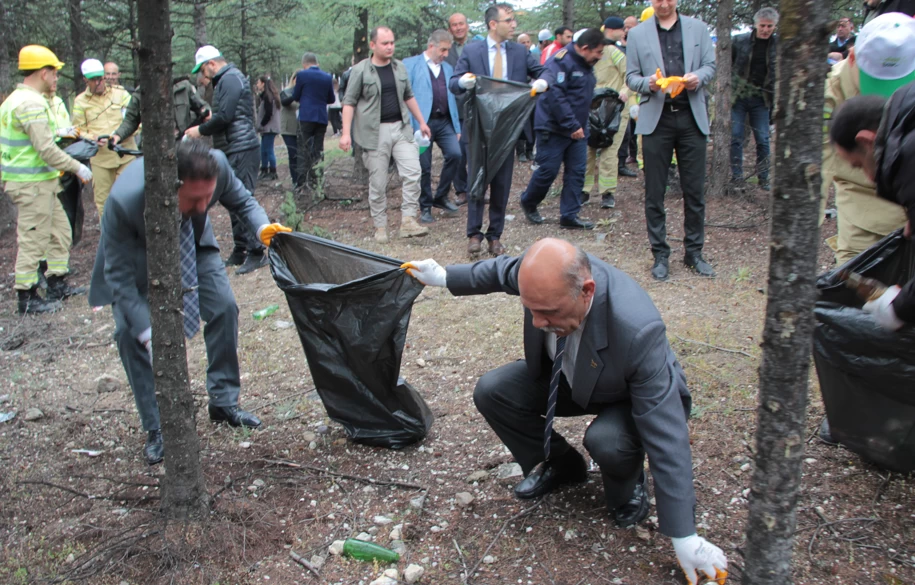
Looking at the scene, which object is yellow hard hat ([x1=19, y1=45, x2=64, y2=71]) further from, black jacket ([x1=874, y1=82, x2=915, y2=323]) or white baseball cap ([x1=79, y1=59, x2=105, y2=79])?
black jacket ([x1=874, y1=82, x2=915, y2=323])

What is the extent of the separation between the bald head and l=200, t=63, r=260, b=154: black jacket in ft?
15.9

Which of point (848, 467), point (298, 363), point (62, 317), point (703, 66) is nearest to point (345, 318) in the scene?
point (298, 363)

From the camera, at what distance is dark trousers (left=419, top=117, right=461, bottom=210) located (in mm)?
7707

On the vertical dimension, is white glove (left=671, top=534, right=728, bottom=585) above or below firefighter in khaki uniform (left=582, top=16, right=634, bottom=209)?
below

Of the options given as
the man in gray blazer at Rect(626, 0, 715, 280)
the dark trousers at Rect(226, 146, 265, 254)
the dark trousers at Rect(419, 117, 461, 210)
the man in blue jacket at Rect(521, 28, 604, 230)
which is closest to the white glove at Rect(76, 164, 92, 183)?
the dark trousers at Rect(226, 146, 265, 254)

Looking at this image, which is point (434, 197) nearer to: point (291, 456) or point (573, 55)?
point (573, 55)

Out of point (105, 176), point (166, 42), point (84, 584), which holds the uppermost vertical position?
point (166, 42)

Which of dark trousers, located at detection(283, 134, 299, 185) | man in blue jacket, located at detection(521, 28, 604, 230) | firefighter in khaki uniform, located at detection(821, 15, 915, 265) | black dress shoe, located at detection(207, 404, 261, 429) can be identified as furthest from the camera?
dark trousers, located at detection(283, 134, 299, 185)

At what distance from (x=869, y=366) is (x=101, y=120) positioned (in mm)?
6942

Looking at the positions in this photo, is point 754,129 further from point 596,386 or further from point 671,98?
point 596,386

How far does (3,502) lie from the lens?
2.97 meters

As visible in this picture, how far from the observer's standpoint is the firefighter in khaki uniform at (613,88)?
7.61 m

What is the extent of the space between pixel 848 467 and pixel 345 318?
2.15m

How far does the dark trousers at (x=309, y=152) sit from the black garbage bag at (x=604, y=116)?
10.9 feet
